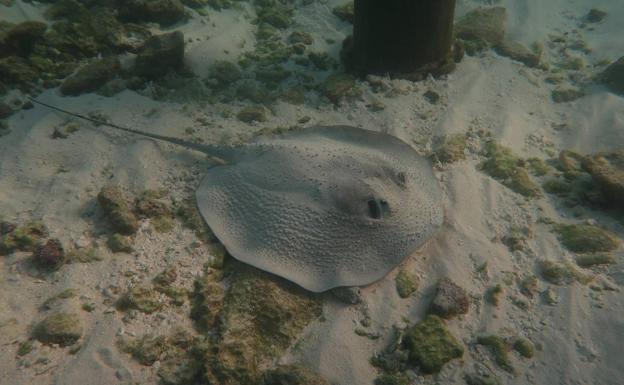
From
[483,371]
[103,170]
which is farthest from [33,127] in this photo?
[483,371]

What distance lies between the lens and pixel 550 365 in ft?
9.50

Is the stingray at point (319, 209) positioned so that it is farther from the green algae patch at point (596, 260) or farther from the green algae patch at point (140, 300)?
the green algae patch at point (596, 260)

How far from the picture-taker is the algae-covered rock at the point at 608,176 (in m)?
4.02

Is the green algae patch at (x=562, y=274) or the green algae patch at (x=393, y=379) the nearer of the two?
the green algae patch at (x=393, y=379)

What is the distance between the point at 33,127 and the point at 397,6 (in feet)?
16.4

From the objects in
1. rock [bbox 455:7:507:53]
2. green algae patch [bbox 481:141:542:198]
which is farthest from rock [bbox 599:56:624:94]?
green algae patch [bbox 481:141:542:198]

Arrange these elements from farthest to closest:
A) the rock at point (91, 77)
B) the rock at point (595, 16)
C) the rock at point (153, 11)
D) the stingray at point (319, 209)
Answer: the rock at point (595, 16)
the rock at point (153, 11)
the rock at point (91, 77)
the stingray at point (319, 209)

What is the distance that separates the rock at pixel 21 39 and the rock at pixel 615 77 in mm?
9140

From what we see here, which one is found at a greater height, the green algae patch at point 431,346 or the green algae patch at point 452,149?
the green algae patch at point 452,149

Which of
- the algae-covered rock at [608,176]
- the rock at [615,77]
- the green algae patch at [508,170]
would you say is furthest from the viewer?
the rock at [615,77]

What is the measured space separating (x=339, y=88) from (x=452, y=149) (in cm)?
191

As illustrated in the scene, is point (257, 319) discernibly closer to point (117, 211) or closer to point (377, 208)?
point (377, 208)

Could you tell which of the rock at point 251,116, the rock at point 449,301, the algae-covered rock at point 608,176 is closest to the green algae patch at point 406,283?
the rock at point 449,301

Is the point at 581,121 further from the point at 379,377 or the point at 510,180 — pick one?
the point at 379,377
